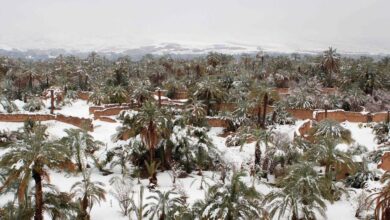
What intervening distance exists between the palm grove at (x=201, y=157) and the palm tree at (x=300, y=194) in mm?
57

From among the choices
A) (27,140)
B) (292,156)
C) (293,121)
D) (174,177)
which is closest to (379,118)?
(293,121)

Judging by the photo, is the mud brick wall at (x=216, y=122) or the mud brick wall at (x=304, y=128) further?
the mud brick wall at (x=216, y=122)

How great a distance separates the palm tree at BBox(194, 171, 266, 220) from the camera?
2041 centimetres

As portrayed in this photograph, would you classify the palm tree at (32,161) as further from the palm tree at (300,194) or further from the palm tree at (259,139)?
the palm tree at (259,139)

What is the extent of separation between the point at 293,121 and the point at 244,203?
25409 millimetres

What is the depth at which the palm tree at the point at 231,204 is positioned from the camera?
2041 cm

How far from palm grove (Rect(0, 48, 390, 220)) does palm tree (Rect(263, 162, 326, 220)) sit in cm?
6

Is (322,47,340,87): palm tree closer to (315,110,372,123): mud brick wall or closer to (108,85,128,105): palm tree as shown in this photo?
(315,110,372,123): mud brick wall

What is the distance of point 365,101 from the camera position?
53.4 meters

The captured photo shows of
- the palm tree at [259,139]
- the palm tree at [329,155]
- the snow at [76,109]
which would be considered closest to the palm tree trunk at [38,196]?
the palm tree at [259,139]

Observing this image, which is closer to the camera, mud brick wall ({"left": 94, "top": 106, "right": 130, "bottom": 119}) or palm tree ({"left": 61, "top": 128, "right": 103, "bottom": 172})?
palm tree ({"left": 61, "top": 128, "right": 103, "bottom": 172})

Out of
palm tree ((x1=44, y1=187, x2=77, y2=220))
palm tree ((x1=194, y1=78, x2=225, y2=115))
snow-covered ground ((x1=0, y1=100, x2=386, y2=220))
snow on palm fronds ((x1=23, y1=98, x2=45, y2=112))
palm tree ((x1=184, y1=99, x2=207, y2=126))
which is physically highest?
palm tree ((x1=194, y1=78, x2=225, y2=115))

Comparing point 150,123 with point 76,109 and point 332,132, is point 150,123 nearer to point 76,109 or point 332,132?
point 332,132

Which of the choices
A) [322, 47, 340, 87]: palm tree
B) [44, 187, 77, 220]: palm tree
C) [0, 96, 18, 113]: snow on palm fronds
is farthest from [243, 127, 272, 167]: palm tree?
[322, 47, 340, 87]: palm tree
